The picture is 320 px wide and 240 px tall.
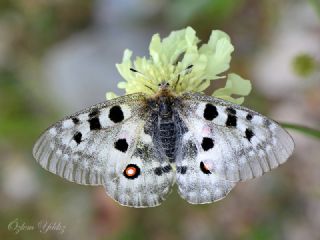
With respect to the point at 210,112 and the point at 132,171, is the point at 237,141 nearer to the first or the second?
the point at 210,112

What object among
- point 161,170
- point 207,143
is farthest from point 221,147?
point 161,170

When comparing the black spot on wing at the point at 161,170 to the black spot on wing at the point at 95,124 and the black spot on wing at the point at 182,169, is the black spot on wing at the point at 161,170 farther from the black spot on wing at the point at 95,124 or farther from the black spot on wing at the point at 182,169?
the black spot on wing at the point at 95,124

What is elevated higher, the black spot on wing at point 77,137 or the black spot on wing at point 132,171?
the black spot on wing at point 77,137

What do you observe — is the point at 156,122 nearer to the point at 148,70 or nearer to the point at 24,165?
the point at 148,70

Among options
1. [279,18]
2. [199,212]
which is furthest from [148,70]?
[279,18]

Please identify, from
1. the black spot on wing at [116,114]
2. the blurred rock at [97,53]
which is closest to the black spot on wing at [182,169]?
the black spot on wing at [116,114]

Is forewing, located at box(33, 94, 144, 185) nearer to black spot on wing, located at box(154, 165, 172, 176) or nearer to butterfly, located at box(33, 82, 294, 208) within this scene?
butterfly, located at box(33, 82, 294, 208)
